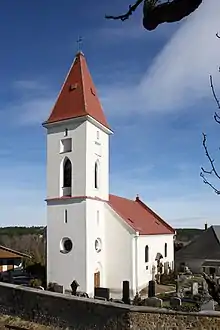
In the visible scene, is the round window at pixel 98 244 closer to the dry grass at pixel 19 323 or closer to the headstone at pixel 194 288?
the headstone at pixel 194 288

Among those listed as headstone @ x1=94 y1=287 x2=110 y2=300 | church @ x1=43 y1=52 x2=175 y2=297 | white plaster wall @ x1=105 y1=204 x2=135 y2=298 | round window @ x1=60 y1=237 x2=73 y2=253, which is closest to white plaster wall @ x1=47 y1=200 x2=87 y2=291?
church @ x1=43 y1=52 x2=175 y2=297

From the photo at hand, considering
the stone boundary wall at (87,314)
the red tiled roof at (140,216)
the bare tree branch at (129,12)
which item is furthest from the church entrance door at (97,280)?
the bare tree branch at (129,12)

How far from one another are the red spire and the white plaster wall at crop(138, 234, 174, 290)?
7.94 metres

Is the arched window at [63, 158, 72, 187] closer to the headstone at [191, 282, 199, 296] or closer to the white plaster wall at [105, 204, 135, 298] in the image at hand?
the white plaster wall at [105, 204, 135, 298]

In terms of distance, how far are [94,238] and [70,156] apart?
15.6 ft

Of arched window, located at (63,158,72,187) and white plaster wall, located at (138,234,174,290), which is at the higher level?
arched window, located at (63,158,72,187)

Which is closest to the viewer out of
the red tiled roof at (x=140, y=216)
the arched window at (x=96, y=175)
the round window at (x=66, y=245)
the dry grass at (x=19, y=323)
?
the dry grass at (x=19, y=323)

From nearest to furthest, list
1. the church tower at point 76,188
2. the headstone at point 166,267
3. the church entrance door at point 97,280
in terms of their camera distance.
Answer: the church tower at point 76,188, the church entrance door at point 97,280, the headstone at point 166,267

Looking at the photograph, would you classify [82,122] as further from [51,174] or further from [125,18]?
[125,18]

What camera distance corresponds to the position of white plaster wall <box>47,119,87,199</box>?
24000 mm

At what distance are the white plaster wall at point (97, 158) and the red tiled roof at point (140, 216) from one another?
134cm

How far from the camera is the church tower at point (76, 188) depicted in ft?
Result: 77.4

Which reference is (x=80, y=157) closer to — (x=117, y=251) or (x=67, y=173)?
(x=67, y=173)

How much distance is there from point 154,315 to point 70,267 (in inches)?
529
